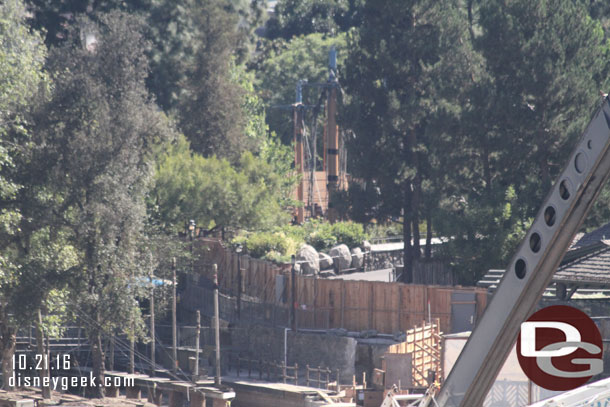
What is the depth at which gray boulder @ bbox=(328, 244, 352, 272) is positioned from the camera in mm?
48125

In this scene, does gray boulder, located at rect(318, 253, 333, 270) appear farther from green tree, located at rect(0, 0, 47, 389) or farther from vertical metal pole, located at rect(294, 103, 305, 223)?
green tree, located at rect(0, 0, 47, 389)

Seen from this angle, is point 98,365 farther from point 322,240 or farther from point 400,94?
point 400,94

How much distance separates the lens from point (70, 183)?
3328cm

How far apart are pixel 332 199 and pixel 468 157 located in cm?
941

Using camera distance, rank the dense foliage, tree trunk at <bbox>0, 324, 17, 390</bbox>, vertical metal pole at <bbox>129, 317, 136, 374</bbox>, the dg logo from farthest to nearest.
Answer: vertical metal pole at <bbox>129, 317, 136, 374</bbox>
tree trunk at <bbox>0, 324, 17, 390</bbox>
the dense foliage
the dg logo

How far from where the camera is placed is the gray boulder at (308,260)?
145 feet

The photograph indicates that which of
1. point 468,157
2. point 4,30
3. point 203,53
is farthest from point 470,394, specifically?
point 203,53

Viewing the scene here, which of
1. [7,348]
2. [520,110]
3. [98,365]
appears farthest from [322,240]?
[7,348]

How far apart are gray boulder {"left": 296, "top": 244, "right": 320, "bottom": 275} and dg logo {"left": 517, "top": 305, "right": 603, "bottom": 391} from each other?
3383cm

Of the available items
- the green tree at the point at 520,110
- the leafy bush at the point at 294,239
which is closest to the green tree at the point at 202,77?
the leafy bush at the point at 294,239

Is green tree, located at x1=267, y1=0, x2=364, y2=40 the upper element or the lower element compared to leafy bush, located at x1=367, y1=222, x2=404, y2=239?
upper

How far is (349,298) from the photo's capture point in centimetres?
3759

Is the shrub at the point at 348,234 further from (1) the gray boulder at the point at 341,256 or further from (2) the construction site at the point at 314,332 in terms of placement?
(1) the gray boulder at the point at 341,256

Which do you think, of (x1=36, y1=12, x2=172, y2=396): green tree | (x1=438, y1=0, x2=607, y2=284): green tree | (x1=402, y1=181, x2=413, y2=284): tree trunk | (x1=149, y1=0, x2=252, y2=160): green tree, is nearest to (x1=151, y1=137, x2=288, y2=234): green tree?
(x1=149, y1=0, x2=252, y2=160): green tree
